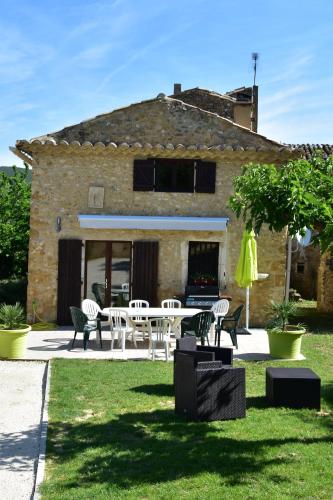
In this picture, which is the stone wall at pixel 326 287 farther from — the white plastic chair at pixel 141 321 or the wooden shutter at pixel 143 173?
the white plastic chair at pixel 141 321

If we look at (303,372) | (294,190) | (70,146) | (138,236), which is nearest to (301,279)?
(138,236)

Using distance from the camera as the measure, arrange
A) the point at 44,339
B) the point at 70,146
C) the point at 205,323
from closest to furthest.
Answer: the point at 205,323 < the point at 44,339 < the point at 70,146

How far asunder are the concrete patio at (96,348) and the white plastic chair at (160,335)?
0.29m

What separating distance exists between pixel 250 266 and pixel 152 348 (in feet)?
12.9

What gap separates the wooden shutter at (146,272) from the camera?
17.6 metres

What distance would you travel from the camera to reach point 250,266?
15.8m

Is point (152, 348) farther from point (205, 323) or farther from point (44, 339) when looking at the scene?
point (44, 339)

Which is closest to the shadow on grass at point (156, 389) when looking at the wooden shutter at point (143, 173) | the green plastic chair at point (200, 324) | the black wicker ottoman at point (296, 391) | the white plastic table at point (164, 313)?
the black wicker ottoman at point (296, 391)

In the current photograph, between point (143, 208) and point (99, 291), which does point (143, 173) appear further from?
point (99, 291)

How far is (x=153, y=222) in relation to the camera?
17.2 metres

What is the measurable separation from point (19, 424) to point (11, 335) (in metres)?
4.34

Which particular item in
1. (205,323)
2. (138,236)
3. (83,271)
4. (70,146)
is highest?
(70,146)

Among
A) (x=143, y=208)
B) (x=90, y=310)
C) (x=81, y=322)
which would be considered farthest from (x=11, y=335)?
(x=143, y=208)

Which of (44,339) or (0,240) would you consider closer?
(44,339)
